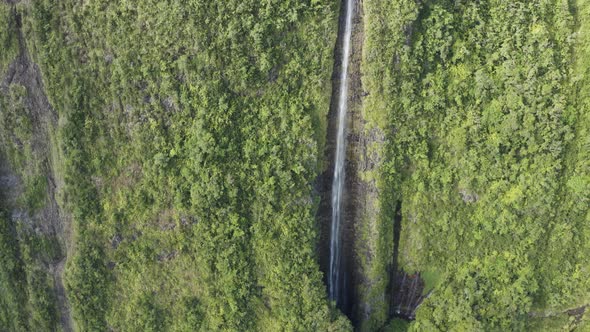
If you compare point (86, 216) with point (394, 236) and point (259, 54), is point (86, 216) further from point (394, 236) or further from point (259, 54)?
point (394, 236)

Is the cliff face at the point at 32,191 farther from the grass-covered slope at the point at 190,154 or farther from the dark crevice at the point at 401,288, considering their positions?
the dark crevice at the point at 401,288

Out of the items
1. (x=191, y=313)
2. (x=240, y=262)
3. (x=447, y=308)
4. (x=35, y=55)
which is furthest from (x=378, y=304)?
(x=35, y=55)

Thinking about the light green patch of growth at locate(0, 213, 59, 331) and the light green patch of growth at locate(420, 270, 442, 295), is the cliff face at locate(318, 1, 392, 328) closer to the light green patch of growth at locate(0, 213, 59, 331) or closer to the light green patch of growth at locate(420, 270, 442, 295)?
the light green patch of growth at locate(420, 270, 442, 295)

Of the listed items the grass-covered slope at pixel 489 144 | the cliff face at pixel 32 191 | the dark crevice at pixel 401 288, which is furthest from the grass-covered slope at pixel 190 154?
the grass-covered slope at pixel 489 144

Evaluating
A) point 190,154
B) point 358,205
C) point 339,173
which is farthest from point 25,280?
point 358,205

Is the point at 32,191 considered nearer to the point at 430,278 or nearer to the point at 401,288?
the point at 401,288

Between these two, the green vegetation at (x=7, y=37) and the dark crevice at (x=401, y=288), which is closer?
the green vegetation at (x=7, y=37)

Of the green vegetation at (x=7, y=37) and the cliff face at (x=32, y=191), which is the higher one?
the green vegetation at (x=7, y=37)
